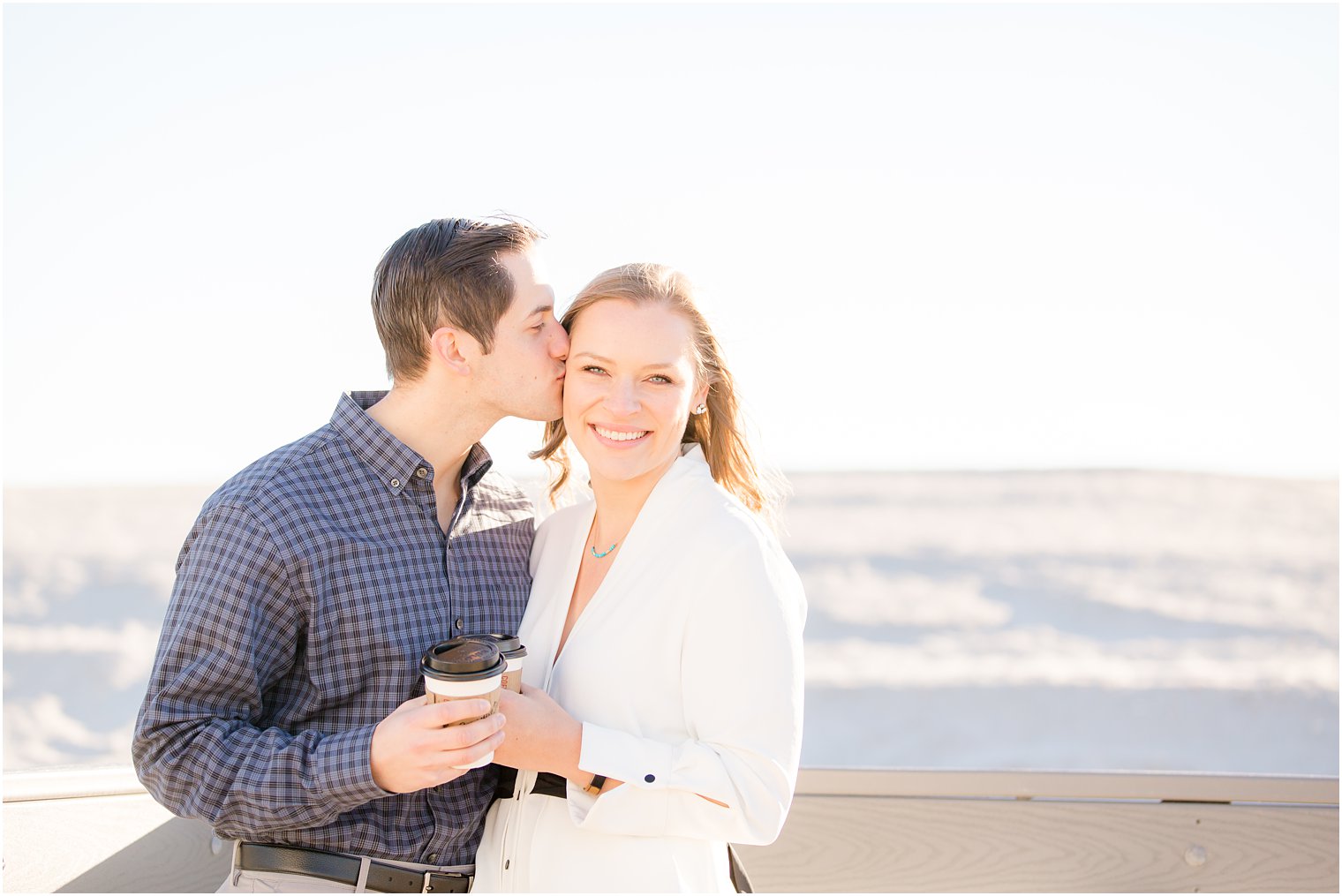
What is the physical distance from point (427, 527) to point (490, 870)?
86 cm

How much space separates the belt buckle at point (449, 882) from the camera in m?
2.66

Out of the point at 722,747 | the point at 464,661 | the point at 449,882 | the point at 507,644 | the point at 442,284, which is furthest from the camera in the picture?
the point at 442,284

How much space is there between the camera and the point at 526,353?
287cm

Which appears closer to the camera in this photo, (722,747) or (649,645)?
(722,747)

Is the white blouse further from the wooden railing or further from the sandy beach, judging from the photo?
the sandy beach

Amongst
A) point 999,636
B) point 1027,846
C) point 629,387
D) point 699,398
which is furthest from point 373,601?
point 999,636

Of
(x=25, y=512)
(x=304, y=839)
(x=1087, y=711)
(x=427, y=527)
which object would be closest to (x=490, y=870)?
(x=304, y=839)

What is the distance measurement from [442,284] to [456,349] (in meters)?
0.17

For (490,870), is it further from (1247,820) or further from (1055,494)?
(1055,494)

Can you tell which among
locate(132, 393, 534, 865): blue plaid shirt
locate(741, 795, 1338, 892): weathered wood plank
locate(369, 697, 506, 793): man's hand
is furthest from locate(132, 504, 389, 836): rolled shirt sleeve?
locate(741, 795, 1338, 892): weathered wood plank

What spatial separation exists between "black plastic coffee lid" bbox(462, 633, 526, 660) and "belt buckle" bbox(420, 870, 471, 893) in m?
0.75

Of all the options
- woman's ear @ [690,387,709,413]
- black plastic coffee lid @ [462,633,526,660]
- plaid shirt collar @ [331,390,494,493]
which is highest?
woman's ear @ [690,387,709,413]

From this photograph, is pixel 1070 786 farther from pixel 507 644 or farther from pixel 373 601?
pixel 373 601

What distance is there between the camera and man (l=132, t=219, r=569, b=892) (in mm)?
2367
